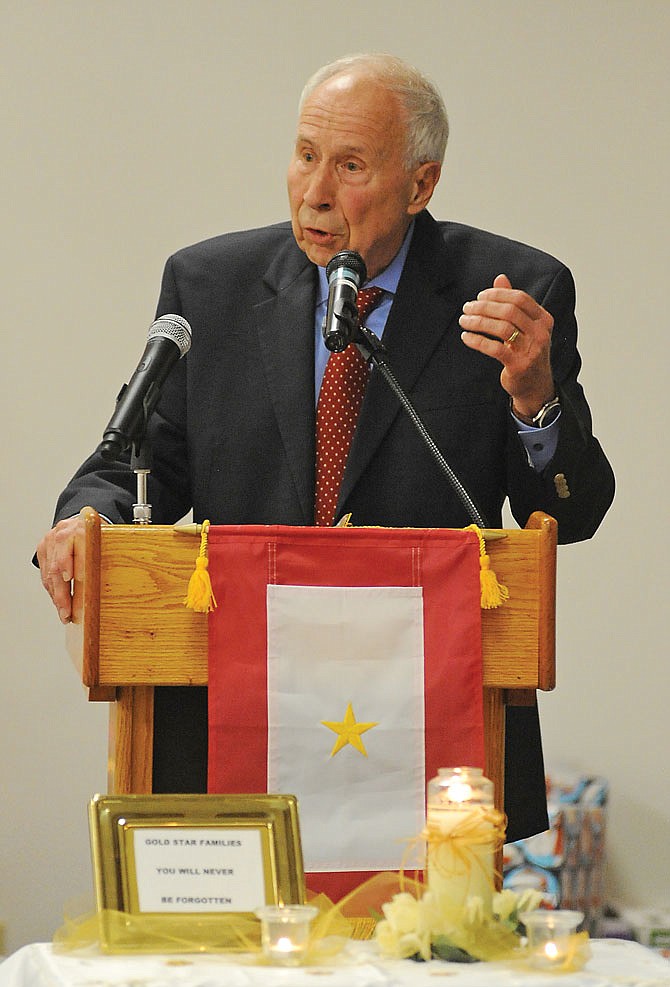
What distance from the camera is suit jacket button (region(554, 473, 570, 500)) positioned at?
6.23 feet

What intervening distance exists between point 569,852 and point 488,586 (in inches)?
112

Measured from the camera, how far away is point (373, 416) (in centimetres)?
202

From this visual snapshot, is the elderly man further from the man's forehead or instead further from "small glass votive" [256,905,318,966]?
"small glass votive" [256,905,318,966]

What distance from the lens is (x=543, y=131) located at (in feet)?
15.0

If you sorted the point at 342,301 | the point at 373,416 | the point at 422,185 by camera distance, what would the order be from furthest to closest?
Result: the point at 422,185
the point at 373,416
the point at 342,301

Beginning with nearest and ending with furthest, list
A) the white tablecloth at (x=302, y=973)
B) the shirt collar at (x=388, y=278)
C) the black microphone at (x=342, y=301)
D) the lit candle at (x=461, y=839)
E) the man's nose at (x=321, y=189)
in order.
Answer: the white tablecloth at (x=302, y=973) → the lit candle at (x=461, y=839) → the black microphone at (x=342, y=301) → the man's nose at (x=321, y=189) → the shirt collar at (x=388, y=278)

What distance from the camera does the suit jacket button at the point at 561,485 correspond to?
1.90m

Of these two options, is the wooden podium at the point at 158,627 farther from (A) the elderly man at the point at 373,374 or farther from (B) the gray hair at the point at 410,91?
(B) the gray hair at the point at 410,91

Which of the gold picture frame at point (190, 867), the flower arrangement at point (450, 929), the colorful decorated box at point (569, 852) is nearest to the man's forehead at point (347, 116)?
the gold picture frame at point (190, 867)

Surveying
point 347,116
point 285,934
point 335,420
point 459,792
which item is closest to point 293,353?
point 335,420

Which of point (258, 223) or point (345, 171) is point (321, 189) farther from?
point (258, 223)

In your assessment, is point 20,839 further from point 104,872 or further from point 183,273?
point 104,872

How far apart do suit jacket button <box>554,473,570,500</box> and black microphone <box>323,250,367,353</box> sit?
1.25 ft

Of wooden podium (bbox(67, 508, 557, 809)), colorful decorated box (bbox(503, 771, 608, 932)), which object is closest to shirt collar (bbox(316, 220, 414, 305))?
wooden podium (bbox(67, 508, 557, 809))
